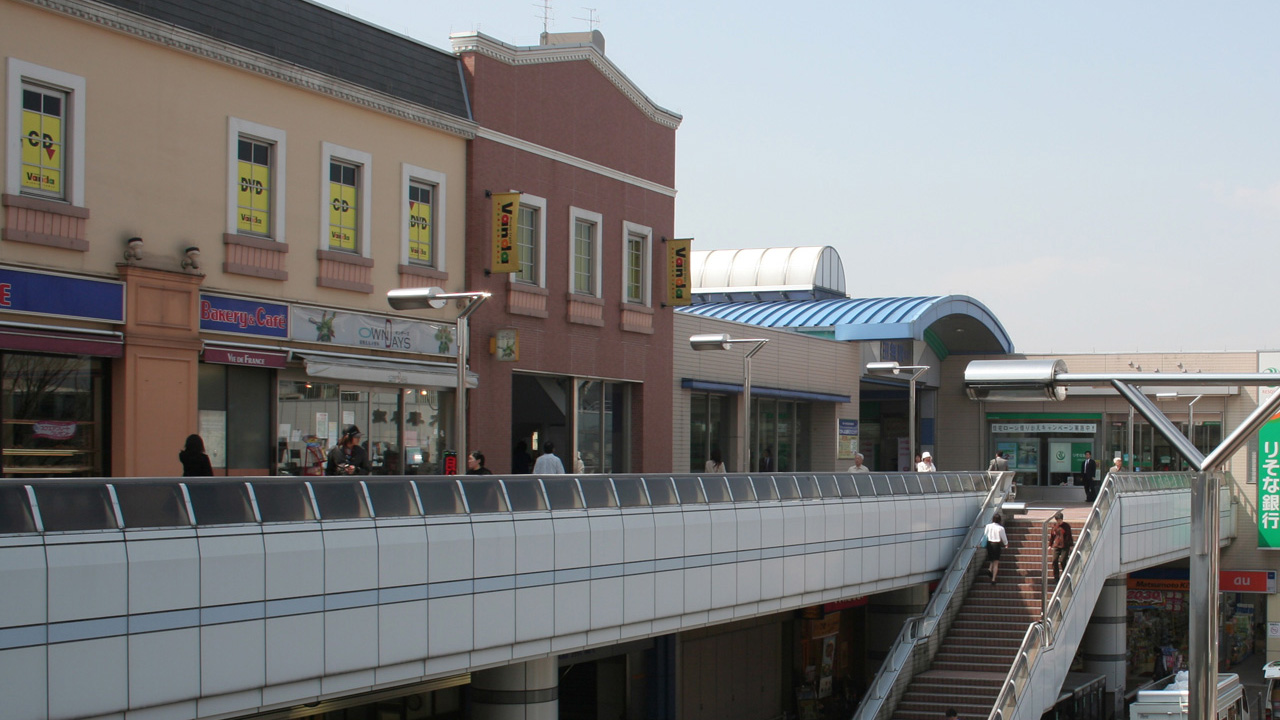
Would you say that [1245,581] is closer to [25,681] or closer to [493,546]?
[493,546]

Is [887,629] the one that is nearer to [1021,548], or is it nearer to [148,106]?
[1021,548]

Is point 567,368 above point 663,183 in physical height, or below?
below

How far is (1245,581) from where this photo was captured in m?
43.0

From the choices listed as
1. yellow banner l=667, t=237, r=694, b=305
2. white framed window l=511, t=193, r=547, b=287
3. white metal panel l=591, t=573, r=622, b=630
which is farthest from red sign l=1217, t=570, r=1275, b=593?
white metal panel l=591, t=573, r=622, b=630

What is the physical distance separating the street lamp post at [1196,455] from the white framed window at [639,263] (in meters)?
18.4

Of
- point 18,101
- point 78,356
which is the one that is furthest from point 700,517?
point 18,101

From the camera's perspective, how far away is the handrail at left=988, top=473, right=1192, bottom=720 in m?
22.7

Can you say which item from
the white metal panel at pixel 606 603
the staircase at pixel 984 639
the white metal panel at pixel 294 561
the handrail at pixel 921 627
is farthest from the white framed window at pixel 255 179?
the staircase at pixel 984 639

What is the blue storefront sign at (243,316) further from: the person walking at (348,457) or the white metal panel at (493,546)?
the white metal panel at (493,546)

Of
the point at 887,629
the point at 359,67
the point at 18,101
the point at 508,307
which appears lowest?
the point at 887,629

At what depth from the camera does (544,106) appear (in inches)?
987

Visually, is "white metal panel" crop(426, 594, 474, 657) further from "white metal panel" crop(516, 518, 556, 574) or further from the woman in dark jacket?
the woman in dark jacket

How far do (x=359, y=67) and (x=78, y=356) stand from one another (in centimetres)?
686

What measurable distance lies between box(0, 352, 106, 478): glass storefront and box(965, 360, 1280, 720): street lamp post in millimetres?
11753
